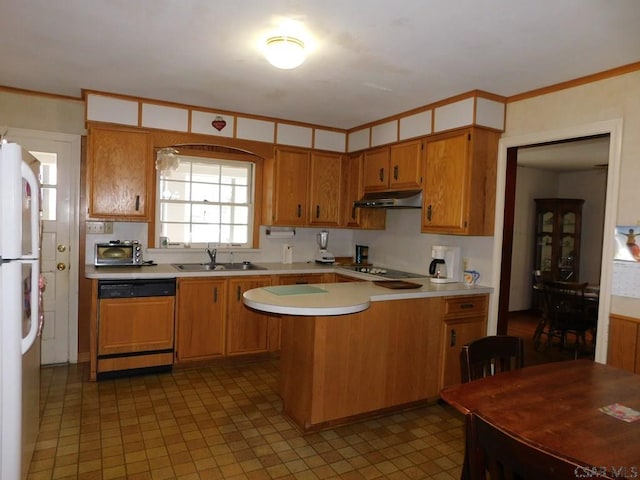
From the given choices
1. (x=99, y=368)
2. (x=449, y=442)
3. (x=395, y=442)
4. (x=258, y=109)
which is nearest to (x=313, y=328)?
(x=395, y=442)

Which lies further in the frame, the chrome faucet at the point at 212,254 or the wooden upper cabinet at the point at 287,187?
the wooden upper cabinet at the point at 287,187

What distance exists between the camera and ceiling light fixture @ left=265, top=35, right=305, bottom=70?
2.41 m

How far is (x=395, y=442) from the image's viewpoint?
2723mm

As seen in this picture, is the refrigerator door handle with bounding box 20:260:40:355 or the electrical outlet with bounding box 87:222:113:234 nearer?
the refrigerator door handle with bounding box 20:260:40:355

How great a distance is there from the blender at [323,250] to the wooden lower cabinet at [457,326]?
1.80 meters

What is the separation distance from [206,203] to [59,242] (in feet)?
4.64

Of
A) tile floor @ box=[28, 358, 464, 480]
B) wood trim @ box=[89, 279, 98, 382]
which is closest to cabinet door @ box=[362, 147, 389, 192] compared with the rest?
tile floor @ box=[28, 358, 464, 480]

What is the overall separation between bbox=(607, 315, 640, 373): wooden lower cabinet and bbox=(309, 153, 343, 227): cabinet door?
281cm

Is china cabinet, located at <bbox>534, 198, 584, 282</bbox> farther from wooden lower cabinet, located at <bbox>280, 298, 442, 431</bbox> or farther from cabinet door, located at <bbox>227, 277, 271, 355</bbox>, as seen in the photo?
cabinet door, located at <bbox>227, 277, 271, 355</bbox>

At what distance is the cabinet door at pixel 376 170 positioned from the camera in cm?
428

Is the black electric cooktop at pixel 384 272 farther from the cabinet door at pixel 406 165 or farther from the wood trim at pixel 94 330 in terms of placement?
the wood trim at pixel 94 330

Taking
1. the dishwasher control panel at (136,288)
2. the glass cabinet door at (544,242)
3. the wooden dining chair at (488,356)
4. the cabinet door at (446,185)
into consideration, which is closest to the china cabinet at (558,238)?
the glass cabinet door at (544,242)

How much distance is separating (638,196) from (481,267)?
1.31 m

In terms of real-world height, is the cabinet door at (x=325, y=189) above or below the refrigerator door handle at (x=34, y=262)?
above
